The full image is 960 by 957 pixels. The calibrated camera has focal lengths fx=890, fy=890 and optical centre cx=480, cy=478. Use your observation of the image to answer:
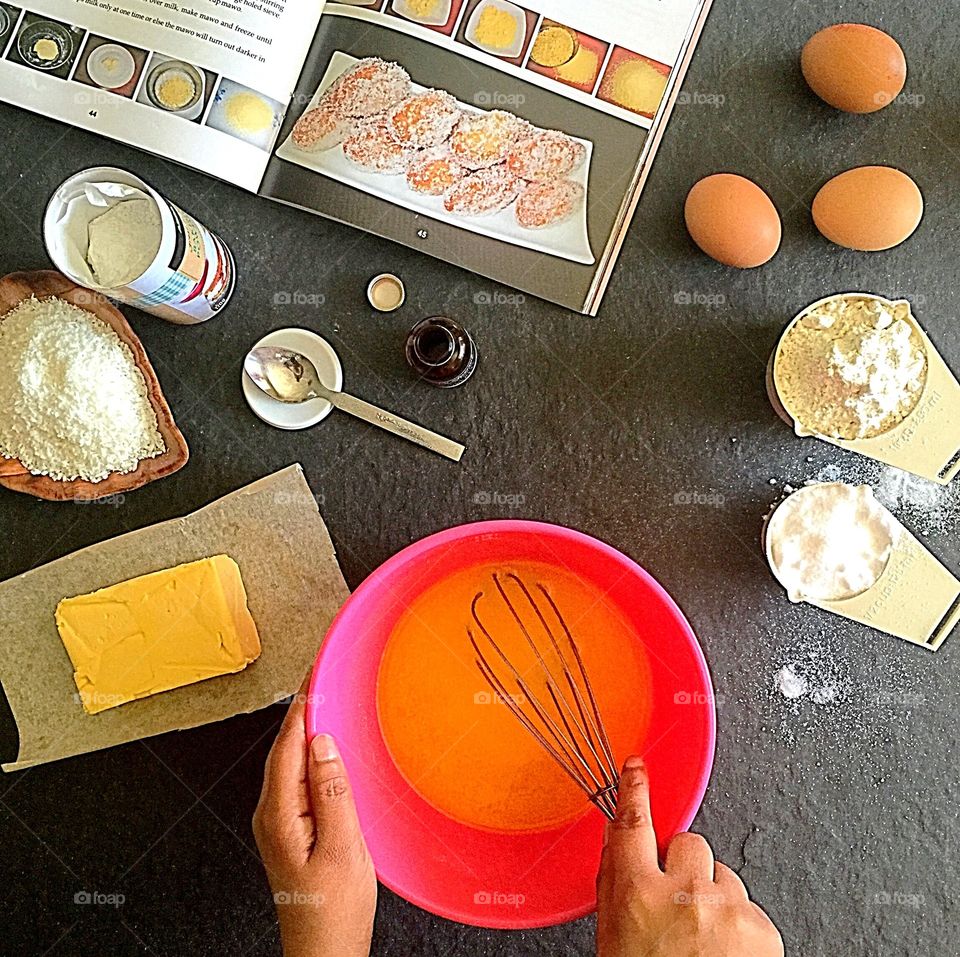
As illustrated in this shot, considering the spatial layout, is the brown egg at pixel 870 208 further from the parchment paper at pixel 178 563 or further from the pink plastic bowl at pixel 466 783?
the parchment paper at pixel 178 563

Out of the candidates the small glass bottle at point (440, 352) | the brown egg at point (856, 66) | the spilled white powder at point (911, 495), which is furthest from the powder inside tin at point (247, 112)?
the spilled white powder at point (911, 495)

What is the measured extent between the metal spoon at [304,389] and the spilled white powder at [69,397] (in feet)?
0.37

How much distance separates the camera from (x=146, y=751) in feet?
2.79

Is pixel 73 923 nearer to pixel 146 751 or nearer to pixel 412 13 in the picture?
pixel 146 751

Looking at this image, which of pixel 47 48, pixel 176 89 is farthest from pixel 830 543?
pixel 47 48

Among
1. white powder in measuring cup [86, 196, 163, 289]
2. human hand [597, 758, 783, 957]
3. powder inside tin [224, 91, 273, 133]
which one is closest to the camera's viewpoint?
human hand [597, 758, 783, 957]

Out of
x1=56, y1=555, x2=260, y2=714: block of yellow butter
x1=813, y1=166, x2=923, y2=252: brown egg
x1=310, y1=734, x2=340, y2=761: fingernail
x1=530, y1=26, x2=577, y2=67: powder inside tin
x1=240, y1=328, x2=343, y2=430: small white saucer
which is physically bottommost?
x1=56, y1=555, x2=260, y2=714: block of yellow butter

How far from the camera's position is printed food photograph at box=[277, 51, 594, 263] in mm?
867

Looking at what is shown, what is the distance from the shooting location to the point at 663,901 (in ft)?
2.15

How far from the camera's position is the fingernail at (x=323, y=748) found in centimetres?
69

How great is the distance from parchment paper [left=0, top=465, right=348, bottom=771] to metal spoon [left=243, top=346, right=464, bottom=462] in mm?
73

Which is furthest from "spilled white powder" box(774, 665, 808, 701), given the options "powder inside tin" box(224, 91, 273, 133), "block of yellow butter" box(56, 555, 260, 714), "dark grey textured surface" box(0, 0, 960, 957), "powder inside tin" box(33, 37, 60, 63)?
"powder inside tin" box(33, 37, 60, 63)

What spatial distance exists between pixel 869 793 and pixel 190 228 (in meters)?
0.81

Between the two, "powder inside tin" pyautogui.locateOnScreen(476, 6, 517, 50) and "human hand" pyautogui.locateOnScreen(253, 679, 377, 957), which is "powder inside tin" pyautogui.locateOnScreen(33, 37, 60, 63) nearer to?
"powder inside tin" pyautogui.locateOnScreen(476, 6, 517, 50)
